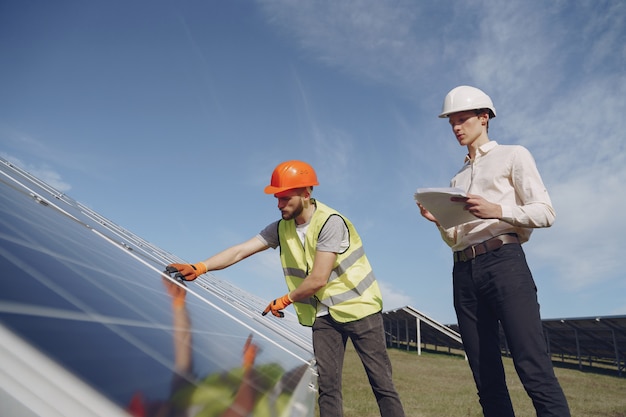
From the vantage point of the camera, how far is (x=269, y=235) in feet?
12.1

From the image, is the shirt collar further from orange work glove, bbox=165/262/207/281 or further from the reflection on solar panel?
orange work glove, bbox=165/262/207/281

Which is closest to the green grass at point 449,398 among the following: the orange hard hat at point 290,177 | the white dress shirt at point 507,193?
the orange hard hat at point 290,177

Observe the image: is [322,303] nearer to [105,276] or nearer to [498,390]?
[498,390]

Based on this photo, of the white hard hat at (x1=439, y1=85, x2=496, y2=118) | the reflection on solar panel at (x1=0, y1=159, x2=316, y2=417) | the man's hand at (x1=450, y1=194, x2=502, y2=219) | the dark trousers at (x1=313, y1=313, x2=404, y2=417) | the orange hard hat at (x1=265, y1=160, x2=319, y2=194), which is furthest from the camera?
the orange hard hat at (x1=265, y1=160, x2=319, y2=194)

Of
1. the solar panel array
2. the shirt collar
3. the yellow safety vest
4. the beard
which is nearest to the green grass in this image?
the yellow safety vest

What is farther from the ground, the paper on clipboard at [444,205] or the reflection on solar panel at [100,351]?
the paper on clipboard at [444,205]

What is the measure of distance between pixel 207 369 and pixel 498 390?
6.60ft

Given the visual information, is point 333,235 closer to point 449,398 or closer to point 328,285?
point 328,285

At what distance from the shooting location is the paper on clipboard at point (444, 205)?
8.38ft

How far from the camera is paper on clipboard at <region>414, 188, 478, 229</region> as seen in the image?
255 centimetres

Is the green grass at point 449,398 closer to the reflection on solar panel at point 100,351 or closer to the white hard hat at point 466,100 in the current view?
the white hard hat at point 466,100

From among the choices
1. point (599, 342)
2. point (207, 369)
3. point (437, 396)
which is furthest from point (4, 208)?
point (599, 342)

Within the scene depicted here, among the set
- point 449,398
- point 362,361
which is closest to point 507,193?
point 362,361

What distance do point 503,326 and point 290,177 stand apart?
66.4 inches
